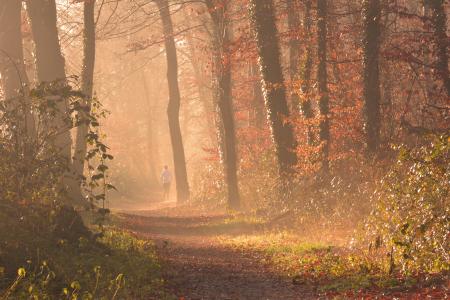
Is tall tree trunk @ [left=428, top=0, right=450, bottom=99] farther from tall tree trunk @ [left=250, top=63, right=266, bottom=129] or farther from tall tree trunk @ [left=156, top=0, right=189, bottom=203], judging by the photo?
tall tree trunk @ [left=156, top=0, right=189, bottom=203]

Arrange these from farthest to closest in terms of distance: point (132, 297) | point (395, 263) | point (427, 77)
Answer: point (427, 77), point (395, 263), point (132, 297)

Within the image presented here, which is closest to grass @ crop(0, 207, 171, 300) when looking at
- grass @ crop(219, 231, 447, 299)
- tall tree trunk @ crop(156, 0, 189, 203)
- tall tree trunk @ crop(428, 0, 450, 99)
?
grass @ crop(219, 231, 447, 299)

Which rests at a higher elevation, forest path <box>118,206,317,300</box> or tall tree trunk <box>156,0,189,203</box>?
tall tree trunk <box>156,0,189,203</box>

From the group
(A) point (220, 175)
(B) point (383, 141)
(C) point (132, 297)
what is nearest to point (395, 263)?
(C) point (132, 297)

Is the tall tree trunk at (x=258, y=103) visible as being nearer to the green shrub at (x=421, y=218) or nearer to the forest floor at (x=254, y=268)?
the forest floor at (x=254, y=268)

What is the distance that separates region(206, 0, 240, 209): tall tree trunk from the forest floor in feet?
14.5

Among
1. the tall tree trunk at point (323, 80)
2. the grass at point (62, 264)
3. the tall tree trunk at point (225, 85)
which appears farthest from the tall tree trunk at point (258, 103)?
the grass at point (62, 264)

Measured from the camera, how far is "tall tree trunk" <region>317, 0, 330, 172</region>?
18031 millimetres

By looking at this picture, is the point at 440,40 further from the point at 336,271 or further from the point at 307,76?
the point at 336,271

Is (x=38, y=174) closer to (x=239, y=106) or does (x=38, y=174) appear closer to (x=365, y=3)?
(x=365, y=3)

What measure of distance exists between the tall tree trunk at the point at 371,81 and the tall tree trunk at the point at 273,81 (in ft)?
9.91

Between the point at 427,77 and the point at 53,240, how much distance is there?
15.9m

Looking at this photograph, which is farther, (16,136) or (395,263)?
(16,136)

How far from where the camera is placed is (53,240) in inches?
378
